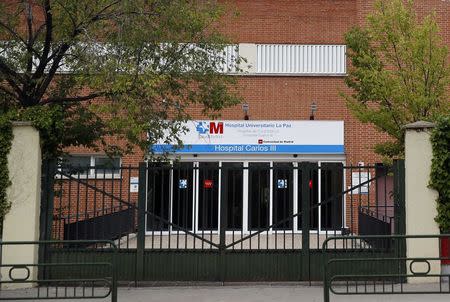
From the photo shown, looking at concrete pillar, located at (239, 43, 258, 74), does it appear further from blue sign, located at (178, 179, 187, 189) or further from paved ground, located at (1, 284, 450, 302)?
paved ground, located at (1, 284, 450, 302)

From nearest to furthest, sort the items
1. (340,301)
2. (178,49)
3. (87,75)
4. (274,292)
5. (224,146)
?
(340,301) → (274,292) → (87,75) → (178,49) → (224,146)

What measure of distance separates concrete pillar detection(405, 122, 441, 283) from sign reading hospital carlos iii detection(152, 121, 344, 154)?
31.3ft

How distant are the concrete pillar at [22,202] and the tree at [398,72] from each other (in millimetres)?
7872

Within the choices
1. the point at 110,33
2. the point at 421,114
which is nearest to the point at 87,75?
the point at 110,33

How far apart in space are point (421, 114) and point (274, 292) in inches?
251

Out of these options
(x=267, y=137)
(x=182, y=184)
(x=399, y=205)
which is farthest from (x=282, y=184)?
(x=267, y=137)

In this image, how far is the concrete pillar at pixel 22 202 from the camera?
30.2ft

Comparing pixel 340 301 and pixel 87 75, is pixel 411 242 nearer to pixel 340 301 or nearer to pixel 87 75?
pixel 340 301

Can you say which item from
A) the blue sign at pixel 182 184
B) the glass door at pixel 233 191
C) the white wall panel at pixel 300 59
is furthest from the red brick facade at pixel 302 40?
the blue sign at pixel 182 184

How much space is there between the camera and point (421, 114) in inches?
502

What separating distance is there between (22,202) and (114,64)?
114 inches

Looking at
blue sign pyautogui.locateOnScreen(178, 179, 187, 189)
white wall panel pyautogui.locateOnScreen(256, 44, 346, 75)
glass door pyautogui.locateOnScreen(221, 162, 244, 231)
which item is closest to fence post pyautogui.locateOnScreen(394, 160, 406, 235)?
glass door pyautogui.locateOnScreen(221, 162, 244, 231)

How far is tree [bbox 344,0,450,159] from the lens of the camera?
12625mm

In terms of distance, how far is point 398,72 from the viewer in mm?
13148
